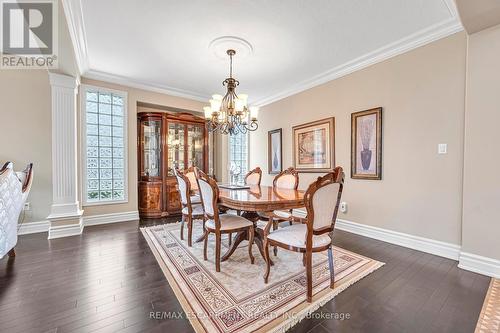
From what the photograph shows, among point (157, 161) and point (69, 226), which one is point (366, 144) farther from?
point (69, 226)

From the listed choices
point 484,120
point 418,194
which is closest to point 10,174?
point 418,194

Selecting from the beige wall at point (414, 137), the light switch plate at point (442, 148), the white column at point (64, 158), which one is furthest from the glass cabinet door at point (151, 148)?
the light switch plate at point (442, 148)

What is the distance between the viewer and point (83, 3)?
2.12 metres

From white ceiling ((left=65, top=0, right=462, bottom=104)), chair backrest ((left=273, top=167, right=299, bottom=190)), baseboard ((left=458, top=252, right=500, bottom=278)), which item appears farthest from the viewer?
chair backrest ((left=273, top=167, right=299, bottom=190))

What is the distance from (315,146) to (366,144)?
949 millimetres

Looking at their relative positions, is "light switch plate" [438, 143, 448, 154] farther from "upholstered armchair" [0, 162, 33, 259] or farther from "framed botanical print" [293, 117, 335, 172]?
"upholstered armchair" [0, 162, 33, 259]

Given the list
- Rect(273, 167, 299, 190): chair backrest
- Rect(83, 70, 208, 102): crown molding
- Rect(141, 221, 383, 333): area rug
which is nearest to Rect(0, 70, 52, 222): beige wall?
Rect(83, 70, 208, 102): crown molding

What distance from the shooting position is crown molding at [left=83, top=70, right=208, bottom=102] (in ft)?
12.3

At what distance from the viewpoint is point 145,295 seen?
5.65ft

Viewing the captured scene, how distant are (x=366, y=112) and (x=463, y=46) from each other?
3.81 feet

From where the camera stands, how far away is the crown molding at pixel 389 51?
2406 mm

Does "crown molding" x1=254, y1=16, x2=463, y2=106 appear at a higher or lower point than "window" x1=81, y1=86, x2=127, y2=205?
higher

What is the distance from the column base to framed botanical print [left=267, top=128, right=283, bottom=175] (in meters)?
3.68

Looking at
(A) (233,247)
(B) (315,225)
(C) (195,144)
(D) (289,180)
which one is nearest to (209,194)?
(A) (233,247)
